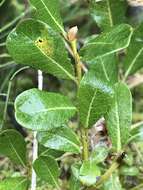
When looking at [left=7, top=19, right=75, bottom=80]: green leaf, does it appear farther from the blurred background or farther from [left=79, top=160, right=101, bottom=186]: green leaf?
the blurred background

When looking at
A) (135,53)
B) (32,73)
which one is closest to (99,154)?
(135,53)

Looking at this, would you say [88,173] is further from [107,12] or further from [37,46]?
[107,12]

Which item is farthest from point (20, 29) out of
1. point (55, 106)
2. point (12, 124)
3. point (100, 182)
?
point (12, 124)

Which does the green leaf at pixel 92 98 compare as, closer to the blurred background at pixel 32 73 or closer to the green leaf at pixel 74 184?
the green leaf at pixel 74 184

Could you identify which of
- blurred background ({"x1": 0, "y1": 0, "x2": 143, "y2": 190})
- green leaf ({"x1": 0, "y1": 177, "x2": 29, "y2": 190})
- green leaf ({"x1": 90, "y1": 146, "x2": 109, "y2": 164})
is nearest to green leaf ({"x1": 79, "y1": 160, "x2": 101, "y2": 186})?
green leaf ({"x1": 90, "y1": 146, "x2": 109, "y2": 164})

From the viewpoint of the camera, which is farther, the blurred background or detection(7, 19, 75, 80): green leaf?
the blurred background

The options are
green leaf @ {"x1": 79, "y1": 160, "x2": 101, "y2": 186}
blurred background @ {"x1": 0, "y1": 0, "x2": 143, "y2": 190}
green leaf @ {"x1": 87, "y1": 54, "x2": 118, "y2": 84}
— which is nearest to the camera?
green leaf @ {"x1": 79, "y1": 160, "x2": 101, "y2": 186}
